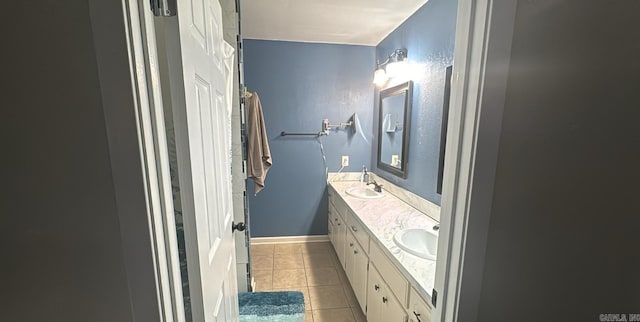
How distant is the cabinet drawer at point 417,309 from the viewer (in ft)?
3.38

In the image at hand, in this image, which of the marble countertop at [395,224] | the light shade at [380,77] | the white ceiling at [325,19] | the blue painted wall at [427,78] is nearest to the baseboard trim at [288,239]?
the marble countertop at [395,224]

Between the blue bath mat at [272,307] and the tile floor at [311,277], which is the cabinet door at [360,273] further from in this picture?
the blue bath mat at [272,307]

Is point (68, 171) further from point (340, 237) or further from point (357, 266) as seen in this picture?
point (340, 237)

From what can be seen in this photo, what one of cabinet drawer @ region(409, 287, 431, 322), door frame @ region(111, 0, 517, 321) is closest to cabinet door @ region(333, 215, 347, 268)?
cabinet drawer @ region(409, 287, 431, 322)

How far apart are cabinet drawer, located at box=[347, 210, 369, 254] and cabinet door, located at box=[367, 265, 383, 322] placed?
162 millimetres

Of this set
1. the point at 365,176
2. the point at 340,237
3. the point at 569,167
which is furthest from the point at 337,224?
the point at 569,167

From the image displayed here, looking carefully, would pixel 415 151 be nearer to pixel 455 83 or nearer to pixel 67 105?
pixel 455 83


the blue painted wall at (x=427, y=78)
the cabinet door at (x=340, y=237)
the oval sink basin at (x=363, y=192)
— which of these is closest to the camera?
the blue painted wall at (x=427, y=78)

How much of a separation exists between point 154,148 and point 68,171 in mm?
159

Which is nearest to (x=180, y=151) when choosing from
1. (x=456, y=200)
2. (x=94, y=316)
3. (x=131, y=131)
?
(x=131, y=131)

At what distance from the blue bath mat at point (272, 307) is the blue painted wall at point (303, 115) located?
1.18m

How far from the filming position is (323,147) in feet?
10.0

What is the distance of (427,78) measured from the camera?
6.29ft

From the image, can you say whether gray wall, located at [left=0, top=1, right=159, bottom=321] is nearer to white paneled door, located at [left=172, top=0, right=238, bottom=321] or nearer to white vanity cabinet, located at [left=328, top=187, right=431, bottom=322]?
white paneled door, located at [left=172, top=0, right=238, bottom=321]
